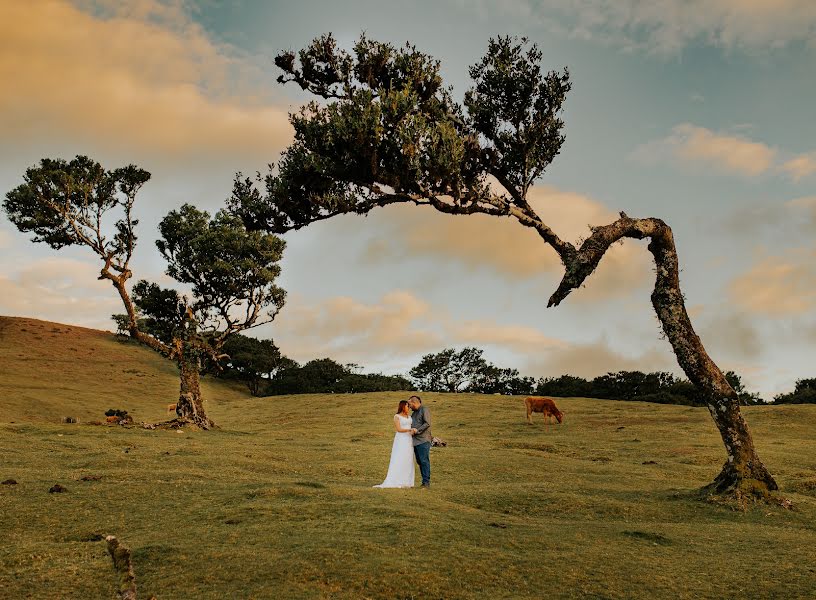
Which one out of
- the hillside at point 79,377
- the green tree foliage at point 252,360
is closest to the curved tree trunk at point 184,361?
the hillside at point 79,377

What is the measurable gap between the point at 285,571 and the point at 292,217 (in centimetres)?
1849

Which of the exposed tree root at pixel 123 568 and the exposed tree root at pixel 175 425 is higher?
the exposed tree root at pixel 123 568

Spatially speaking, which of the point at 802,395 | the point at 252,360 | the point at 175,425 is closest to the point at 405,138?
the point at 175,425

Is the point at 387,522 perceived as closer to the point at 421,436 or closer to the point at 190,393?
the point at 421,436

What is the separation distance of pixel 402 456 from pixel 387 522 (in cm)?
799

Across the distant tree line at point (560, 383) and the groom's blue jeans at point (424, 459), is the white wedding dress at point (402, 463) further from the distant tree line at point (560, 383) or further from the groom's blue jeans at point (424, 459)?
the distant tree line at point (560, 383)

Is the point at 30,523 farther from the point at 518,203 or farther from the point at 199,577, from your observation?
the point at 518,203

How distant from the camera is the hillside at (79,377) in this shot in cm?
6088

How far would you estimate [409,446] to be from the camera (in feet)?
69.6

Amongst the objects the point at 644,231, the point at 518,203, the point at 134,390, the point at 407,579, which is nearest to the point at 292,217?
the point at 518,203

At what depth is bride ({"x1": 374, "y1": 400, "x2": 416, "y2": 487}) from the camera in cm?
2075

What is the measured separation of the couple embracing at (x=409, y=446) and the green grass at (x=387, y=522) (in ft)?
4.39

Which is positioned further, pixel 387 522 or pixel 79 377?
pixel 79 377

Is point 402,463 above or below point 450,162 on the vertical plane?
below
